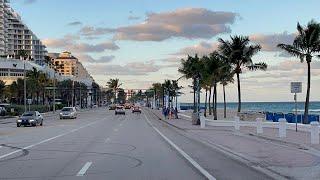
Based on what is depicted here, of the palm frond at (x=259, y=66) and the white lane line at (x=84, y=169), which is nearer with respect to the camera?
the white lane line at (x=84, y=169)

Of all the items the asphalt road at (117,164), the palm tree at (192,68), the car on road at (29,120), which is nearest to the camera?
the asphalt road at (117,164)

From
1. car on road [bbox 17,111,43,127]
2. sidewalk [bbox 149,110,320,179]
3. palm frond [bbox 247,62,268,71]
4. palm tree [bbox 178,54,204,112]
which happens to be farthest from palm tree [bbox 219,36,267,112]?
sidewalk [bbox 149,110,320,179]

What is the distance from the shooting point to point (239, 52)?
57.0 metres

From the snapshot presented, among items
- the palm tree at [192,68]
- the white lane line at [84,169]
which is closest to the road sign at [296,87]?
the white lane line at [84,169]

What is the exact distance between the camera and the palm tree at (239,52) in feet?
187

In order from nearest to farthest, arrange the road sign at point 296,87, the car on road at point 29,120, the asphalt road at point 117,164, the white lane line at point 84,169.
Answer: the asphalt road at point 117,164 → the white lane line at point 84,169 → the road sign at point 296,87 → the car on road at point 29,120

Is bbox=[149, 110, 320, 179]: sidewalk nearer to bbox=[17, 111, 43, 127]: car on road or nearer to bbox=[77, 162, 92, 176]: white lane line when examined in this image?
bbox=[77, 162, 92, 176]: white lane line

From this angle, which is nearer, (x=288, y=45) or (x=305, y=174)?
(x=305, y=174)

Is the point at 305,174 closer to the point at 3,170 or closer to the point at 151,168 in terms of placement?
the point at 151,168

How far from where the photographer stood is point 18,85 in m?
141

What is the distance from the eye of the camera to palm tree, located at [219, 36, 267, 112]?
5700cm

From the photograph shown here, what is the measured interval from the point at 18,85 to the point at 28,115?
91632 millimetres

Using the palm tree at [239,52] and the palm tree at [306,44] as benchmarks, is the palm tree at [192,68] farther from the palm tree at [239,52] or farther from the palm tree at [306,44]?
the palm tree at [306,44]

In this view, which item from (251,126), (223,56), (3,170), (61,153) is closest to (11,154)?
(61,153)
